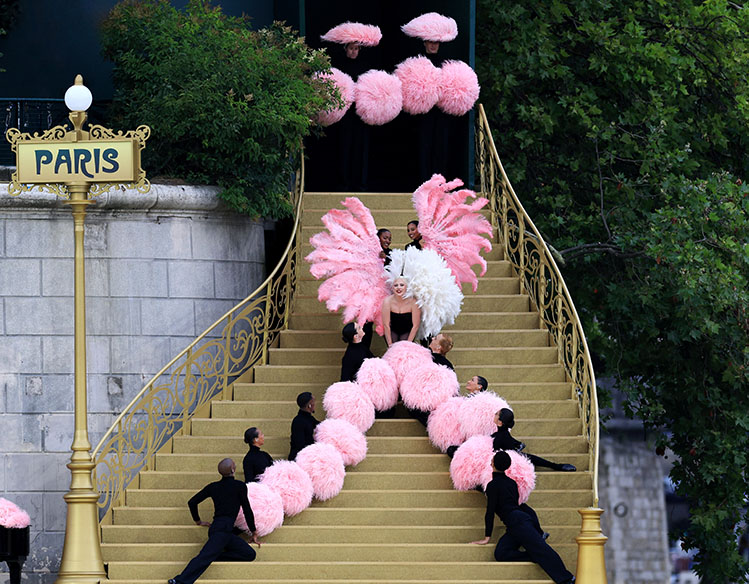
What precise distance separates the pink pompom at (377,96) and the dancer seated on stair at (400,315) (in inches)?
158

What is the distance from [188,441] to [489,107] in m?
7.58

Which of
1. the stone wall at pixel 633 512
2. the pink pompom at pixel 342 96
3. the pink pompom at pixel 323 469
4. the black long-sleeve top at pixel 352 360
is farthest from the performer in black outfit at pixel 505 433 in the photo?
the stone wall at pixel 633 512

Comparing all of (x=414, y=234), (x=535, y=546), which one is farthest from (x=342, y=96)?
(x=535, y=546)

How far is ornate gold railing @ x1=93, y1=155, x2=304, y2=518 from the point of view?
15812 mm

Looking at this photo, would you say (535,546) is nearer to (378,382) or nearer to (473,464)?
(473,464)

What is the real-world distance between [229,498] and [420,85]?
7.20 m

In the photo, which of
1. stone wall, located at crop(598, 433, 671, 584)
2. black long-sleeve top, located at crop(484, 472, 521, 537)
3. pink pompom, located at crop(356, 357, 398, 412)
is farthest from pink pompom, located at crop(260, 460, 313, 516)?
stone wall, located at crop(598, 433, 671, 584)

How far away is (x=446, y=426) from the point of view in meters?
15.4

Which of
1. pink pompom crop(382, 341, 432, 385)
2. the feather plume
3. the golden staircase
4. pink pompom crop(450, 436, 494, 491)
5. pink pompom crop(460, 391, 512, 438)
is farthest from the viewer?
the feather plume

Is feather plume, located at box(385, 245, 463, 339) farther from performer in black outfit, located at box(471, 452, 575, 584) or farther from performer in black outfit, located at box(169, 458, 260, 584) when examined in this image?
performer in black outfit, located at box(169, 458, 260, 584)

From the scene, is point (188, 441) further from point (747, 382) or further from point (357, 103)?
point (747, 382)

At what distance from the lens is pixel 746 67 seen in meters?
21.3

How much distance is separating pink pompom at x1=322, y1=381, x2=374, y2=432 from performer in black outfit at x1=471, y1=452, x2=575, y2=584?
64.9 inches

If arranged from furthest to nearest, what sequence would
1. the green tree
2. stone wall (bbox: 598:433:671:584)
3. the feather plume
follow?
stone wall (bbox: 598:433:671:584)
the green tree
the feather plume
